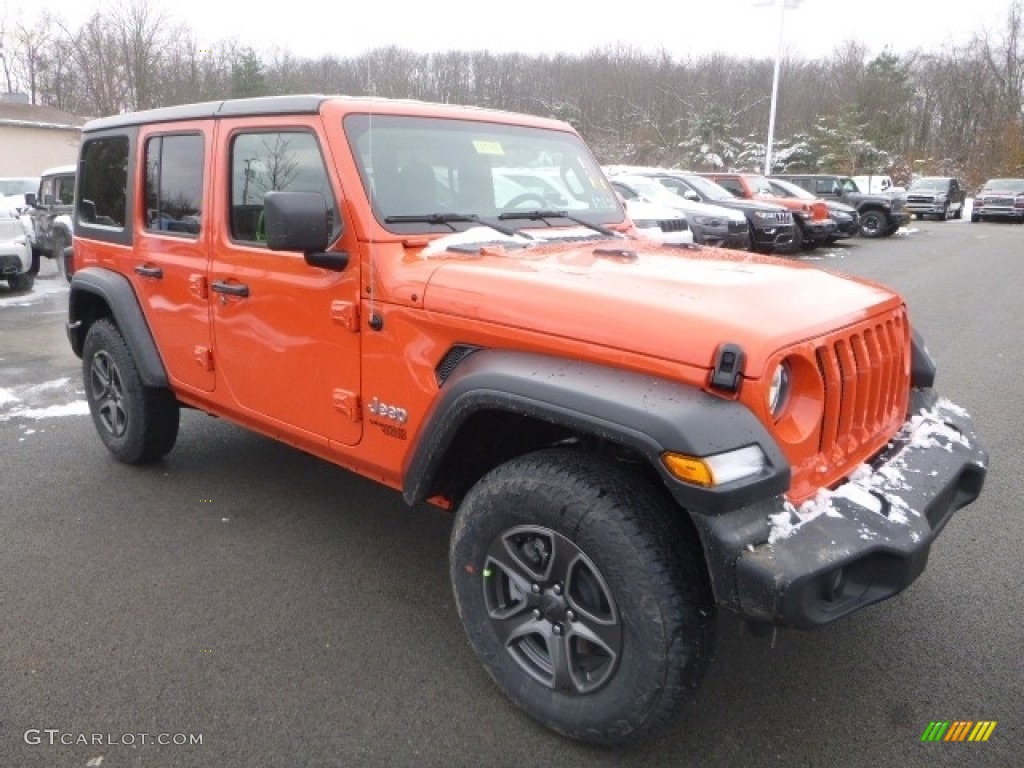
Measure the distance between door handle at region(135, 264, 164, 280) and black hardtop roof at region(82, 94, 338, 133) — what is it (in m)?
0.72

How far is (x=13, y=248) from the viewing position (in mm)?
10969

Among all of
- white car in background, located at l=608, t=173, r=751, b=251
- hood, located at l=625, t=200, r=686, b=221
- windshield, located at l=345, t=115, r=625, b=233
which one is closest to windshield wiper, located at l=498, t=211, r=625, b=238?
windshield, located at l=345, t=115, r=625, b=233

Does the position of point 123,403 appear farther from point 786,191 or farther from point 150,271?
point 786,191

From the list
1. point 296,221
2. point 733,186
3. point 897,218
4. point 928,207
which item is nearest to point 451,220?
point 296,221

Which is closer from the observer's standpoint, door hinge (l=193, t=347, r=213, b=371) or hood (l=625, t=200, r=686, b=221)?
door hinge (l=193, t=347, r=213, b=371)

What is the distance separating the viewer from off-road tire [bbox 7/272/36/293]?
11609 mm

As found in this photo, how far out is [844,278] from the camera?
2.96 m

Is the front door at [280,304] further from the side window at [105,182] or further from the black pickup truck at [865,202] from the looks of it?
the black pickup truck at [865,202]

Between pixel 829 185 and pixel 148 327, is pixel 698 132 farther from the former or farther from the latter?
pixel 148 327

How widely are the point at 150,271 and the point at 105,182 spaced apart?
0.87m

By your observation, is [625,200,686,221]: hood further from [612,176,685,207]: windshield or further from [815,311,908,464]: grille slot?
[815,311,908,464]: grille slot

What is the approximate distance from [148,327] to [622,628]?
307 centimetres

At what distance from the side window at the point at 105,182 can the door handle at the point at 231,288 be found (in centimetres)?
109

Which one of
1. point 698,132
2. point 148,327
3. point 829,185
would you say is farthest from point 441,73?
point 148,327
